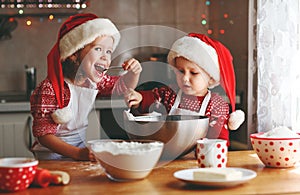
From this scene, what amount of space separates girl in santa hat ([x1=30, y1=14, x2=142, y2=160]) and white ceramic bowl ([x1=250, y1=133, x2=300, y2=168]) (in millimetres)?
522

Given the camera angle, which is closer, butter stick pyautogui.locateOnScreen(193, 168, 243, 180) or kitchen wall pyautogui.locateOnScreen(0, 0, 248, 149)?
butter stick pyautogui.locateOnScreen(193, 168, 243, 180)

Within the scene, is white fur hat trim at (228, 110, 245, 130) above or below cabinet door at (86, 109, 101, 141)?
above

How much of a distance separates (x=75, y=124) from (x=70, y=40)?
0.30m

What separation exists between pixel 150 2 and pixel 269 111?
1691 millimetres

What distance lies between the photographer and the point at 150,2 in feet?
12.8

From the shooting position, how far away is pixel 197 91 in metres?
1.91

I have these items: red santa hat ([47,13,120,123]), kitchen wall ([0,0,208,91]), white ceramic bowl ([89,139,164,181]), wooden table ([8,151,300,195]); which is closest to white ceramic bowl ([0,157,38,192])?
wooden table ([8,151,300,195])

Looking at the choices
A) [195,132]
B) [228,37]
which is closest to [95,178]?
[195,132]

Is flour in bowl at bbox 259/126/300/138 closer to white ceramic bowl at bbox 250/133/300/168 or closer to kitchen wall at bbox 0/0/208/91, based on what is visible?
white ceramic bowl at bbox 250/133/300/168

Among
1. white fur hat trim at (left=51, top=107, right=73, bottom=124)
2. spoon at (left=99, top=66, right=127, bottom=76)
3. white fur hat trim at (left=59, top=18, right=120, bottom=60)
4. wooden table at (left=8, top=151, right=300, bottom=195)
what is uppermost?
white fur hat trim at (left=59, top=18, right=120, bottom=60)

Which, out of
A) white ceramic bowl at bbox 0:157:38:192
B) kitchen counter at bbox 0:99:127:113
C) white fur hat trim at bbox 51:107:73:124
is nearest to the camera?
white ceramic bowl at bbox 0:157:38:192

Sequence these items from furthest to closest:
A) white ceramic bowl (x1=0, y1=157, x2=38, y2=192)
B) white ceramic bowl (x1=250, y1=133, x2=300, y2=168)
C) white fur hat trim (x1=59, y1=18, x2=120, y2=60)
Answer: white fur hat trim (x1=59, y1=18, x2=120, y2=60)
white ceramic bowl (x1=250, y1=133, x2=300, y2=168)
white ceramic bowl (x1=0, y1=157, x2=38, y2=192)

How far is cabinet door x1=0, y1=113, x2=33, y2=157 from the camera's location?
3.27m

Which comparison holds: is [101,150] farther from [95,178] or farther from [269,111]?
[269,111]
